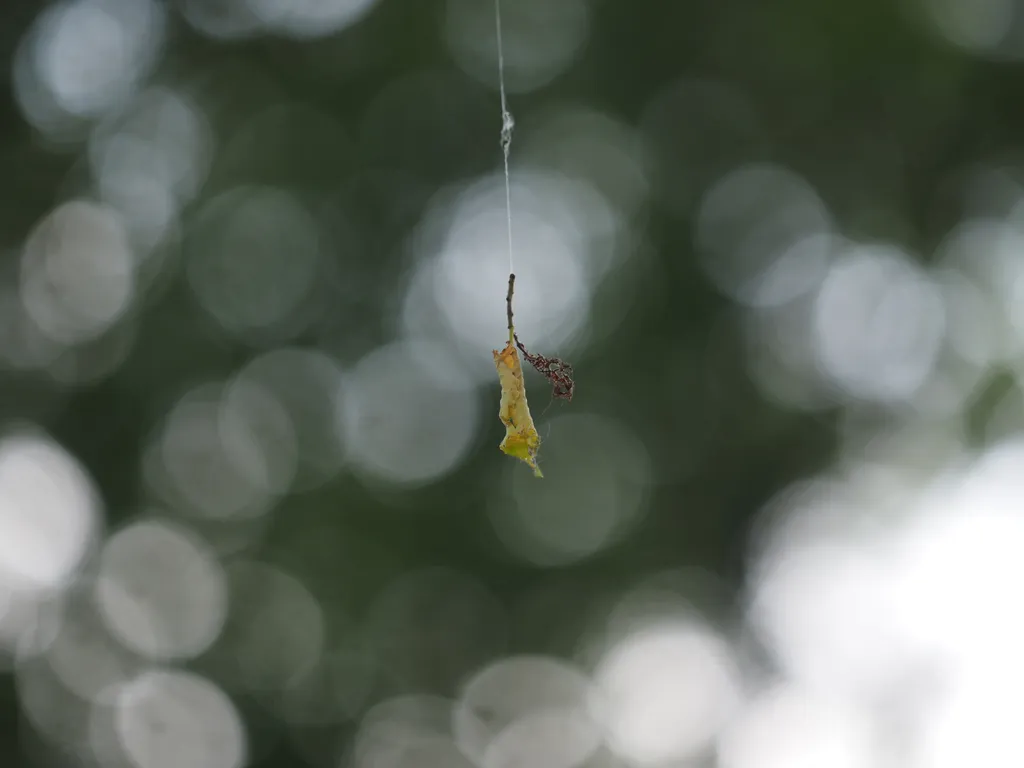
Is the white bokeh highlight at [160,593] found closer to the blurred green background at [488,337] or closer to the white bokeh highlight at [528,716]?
the blurred green background at [488,337]

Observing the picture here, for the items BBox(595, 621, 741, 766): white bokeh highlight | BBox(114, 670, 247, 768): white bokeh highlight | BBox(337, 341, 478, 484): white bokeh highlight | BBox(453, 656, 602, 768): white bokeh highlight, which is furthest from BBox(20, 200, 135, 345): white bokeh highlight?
BBox(595, 621, 741, 766): white bokeh highlight

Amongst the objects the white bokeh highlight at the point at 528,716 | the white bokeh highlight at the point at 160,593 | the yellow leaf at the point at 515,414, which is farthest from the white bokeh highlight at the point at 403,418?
the yellow leaf at the point at 515,414

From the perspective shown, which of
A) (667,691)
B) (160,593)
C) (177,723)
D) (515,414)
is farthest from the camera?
(667,691)

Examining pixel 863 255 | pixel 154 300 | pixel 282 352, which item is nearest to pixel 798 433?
pixel 863 255

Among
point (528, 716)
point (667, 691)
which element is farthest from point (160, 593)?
point (667, 691)

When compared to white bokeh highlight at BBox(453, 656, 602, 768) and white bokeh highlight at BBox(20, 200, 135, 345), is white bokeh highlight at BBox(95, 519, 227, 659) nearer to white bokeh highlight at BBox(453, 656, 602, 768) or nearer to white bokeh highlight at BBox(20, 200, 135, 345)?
white bokeh highlight at BBox(20, 200, 135, 345)

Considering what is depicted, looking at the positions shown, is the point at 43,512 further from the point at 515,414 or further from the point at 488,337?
the point at 515,414

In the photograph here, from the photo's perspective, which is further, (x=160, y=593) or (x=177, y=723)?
(x=177, y=723)
